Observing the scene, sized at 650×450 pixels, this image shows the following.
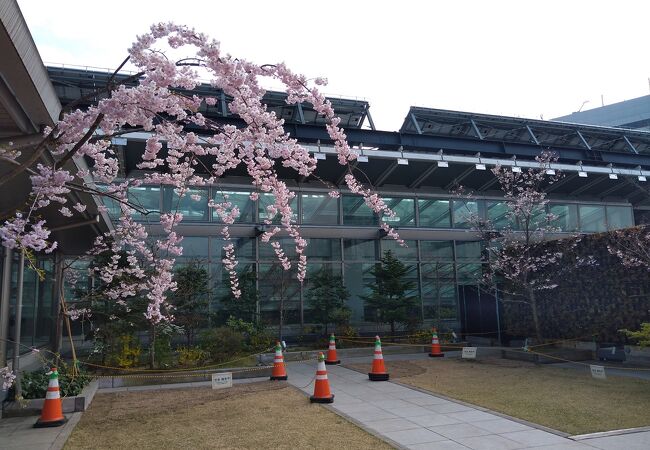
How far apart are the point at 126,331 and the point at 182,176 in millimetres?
8271

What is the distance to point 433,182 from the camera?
21781 mm

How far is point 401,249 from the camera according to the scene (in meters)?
21.2

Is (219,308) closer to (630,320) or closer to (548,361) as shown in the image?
(548,361)

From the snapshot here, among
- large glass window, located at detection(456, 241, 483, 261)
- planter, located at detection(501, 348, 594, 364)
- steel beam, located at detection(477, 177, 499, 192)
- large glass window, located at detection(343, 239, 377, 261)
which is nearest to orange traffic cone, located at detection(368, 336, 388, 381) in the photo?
planter, located at detection(501, 348, 594, 364)

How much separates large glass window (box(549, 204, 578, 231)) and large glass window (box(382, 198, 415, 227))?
671cm

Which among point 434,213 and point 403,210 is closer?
point 403,210

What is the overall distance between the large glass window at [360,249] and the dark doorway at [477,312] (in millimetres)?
3902

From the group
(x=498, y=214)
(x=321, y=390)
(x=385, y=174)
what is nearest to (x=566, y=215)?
(x=498, y=214)

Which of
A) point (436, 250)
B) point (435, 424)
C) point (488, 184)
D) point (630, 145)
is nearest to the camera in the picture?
point (435, 424)

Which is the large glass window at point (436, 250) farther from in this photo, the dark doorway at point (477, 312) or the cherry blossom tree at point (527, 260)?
the cherry blossom tree at point (527, 260)

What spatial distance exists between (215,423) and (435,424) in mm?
3361

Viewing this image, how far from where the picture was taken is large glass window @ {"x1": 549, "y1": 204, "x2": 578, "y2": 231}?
76.4ft

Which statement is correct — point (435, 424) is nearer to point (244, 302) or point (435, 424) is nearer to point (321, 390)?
point (321, 390)

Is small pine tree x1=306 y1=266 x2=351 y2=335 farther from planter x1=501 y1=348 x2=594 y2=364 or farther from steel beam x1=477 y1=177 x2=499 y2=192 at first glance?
steel beam x1=477 y1=177 x2=499 y2=192
